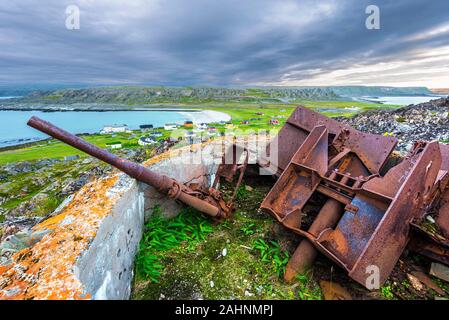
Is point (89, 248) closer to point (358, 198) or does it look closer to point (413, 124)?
point (358, 198)

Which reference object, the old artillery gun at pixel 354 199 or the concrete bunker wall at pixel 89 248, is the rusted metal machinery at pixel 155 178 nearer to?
the old artillery gun at pixel 354 199

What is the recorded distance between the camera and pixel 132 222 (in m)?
3.50

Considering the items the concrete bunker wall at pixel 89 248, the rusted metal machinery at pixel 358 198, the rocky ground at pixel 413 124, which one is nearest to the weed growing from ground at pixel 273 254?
the rusted metal machinery at pixel 358 198

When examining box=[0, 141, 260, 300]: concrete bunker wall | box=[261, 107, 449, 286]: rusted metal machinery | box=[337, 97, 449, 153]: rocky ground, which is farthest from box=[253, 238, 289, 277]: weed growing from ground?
box=[337, 97, 449, 153]: rocky ground

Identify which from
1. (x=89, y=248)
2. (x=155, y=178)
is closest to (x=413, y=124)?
(x=155, y=178)

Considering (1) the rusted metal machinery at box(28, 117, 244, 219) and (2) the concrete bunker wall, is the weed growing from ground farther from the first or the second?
(2) the concrete bunker wall

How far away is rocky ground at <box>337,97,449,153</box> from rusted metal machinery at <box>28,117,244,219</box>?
4874mm

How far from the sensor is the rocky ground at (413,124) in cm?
677

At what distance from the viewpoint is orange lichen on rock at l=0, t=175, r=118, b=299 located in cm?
183

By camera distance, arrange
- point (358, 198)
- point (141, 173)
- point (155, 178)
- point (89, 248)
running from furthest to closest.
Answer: point (155, 178), point (141, 173), point (358, 198), point (89, 248)

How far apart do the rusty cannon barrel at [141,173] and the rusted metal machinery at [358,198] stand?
99cm

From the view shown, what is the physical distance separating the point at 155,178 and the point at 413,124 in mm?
8505

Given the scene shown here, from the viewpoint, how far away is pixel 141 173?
3.52m
